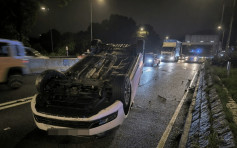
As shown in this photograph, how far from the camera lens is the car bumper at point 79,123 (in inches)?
107

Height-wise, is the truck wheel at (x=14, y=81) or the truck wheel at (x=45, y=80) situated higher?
the truck wheel at (x=45, y=80)

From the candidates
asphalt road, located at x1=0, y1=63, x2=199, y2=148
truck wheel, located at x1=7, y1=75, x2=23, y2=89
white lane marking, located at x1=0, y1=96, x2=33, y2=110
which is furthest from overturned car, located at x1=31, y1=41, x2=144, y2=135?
truck wheel, located at x1=7, y1=75, x2=23, y2=89

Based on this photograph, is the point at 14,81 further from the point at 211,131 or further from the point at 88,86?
the point at 211,131

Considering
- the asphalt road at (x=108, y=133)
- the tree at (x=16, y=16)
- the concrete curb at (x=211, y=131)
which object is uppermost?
the tree at (x=16, y=16)

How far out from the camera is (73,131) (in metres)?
2.76

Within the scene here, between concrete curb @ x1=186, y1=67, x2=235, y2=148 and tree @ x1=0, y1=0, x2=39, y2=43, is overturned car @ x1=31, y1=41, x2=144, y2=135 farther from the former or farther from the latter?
tree @ x1=0, y1=0, x2=39, y2=43

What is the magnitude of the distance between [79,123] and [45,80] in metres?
1.57

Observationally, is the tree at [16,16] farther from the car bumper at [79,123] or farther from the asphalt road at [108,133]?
the car bumper at [79,123]

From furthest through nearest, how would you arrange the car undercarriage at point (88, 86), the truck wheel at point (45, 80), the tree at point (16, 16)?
the tree at point (16, 16) → the truck wheel at point (45, 80) → the car undercarriage at point (88, 86)

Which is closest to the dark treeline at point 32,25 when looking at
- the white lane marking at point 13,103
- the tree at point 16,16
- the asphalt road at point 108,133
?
the tree at point 16,16

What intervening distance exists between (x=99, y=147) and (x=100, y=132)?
0.35 metres

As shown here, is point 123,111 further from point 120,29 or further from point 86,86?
point 120,29

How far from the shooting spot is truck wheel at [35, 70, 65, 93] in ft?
11.9

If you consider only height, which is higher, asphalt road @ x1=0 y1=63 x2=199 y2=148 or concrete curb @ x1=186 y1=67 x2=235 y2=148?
concrete curb @ x1=186 y1=67 x2=235 y2=148
